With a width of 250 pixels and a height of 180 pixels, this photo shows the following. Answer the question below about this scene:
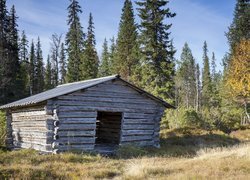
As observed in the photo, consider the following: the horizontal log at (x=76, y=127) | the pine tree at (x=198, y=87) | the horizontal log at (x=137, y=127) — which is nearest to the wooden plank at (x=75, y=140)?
the horizontal log at (x=76, y=127)

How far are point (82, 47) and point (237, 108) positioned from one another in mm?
25048

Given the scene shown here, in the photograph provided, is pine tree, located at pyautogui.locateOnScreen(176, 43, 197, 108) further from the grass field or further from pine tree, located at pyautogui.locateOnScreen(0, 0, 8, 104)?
the grass field

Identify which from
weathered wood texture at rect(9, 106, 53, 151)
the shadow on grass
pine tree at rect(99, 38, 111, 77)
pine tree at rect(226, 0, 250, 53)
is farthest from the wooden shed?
pine tree at rect(99, 38, 111, 77)

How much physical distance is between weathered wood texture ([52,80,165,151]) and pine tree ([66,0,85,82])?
30046 mm

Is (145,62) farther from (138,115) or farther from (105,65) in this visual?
(105,65)

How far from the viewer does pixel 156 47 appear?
34.1m

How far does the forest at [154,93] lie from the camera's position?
11805mm

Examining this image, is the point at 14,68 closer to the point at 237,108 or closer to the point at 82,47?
the point at 82,47

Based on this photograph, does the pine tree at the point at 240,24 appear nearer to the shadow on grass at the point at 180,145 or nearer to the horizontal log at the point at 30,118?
the shadow on grass at the point at 180,145

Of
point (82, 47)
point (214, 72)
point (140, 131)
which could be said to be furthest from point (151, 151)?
point (214, 72)

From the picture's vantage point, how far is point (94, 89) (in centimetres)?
1780

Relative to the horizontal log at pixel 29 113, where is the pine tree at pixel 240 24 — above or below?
above

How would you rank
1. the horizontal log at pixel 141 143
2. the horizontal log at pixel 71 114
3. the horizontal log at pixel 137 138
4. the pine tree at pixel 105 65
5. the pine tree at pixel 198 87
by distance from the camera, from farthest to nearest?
the pine tree at pixel 198 87 → the pine tree at pixel 105 65 → the horizontal log at pixel 141 143 → the horizontal log at pixel 137 138 → the horizontal log at pixel 71 114

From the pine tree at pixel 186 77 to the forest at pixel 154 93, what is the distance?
22cm
